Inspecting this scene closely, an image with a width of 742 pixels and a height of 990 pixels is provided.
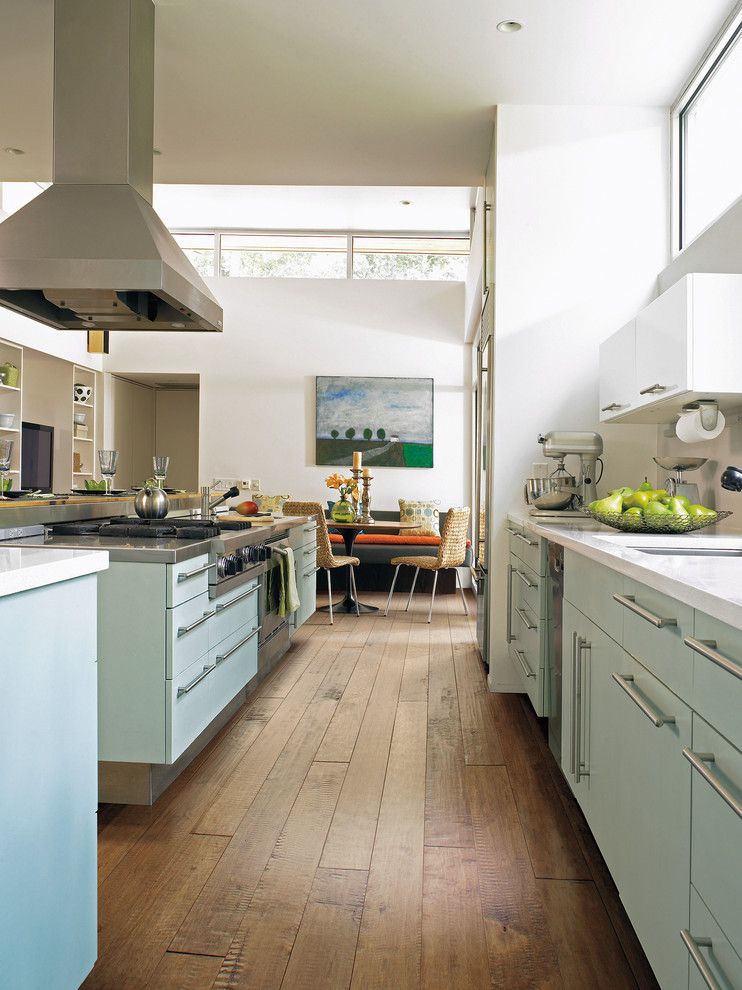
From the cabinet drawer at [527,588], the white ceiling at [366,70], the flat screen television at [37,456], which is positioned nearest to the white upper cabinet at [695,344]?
the cabinet drawer at [527,588]

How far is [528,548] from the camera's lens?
3285 mm

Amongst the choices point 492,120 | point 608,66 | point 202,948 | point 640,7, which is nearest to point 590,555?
point 202,948

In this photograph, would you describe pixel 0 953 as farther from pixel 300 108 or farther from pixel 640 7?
pixel 300 108

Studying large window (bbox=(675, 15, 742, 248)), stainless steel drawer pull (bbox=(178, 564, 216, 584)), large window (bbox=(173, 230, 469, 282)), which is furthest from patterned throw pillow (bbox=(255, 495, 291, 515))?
stainless steel drawer pull (bbox=(178, 564, 216, 584))

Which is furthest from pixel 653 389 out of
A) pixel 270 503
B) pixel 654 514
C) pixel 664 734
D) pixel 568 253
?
pixel 270 503

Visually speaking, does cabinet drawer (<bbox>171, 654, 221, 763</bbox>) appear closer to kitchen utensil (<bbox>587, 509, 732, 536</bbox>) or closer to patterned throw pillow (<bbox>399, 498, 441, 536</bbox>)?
kitchen utensil (<bbox>587, 509, 732, 536</bbox>)

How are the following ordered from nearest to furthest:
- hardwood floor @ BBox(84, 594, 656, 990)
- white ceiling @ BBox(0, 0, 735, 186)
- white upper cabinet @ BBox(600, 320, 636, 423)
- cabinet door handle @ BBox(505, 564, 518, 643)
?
1. hardwood floor @ BBox(84, 594, 656, 990)
2. white upper cabinet @ BBox(600, 320, 636, 423)
3. white ceiling @ BBox(0, 0, 735, 186)
4. cabinet door handle @ BBox(505, 564, 518, 643)

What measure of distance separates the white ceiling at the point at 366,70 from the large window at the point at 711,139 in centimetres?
9

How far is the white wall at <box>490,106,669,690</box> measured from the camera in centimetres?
396

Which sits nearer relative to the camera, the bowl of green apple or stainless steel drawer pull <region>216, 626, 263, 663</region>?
the bowl of green apple

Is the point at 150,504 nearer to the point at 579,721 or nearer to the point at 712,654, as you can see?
the point at 579,721

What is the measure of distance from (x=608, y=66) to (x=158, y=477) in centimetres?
267

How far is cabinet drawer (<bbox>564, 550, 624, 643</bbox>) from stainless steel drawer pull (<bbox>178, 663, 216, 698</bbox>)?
120 cm

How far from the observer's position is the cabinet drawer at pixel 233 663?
287 centimetres
